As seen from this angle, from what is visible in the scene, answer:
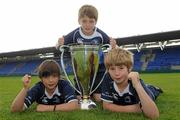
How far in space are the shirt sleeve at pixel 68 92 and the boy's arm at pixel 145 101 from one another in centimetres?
80

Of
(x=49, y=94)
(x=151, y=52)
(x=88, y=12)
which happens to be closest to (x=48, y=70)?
(x=49, y=94)

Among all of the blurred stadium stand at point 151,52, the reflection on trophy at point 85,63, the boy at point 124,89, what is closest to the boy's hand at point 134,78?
the boy at point 124,89

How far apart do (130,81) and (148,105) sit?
0.38 m

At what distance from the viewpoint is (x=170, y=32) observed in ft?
83.0

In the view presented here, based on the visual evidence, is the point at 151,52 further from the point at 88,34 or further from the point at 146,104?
the point at 146,104

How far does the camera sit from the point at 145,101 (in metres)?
3.17

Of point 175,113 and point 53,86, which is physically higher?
point 53,86

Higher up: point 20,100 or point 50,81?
point 50,81

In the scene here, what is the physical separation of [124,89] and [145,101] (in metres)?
0.36

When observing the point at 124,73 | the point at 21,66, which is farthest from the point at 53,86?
the point at 21,66

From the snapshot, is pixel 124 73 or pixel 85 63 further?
pixel 85 63

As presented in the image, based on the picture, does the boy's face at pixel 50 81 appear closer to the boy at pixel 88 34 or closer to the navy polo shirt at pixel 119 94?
the navy polo shirt at pixel 119 94

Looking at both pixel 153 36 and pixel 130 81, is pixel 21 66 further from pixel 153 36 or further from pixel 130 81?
pixel 130 81

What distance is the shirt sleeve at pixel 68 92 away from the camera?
147 inches
